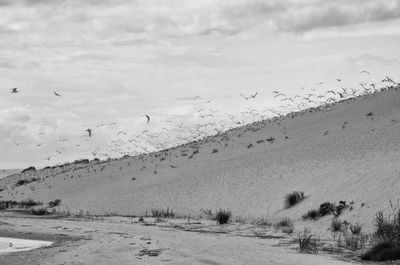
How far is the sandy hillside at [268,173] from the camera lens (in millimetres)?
27047

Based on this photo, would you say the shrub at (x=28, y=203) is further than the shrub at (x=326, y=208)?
Yes

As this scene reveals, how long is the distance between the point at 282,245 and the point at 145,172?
29337mm

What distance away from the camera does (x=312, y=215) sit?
2431cm

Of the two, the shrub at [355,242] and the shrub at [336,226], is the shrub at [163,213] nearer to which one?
the shrub at [336,226]

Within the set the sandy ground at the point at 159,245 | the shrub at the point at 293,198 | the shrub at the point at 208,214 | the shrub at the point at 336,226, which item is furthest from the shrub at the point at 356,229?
the shrub at the point at 208,214

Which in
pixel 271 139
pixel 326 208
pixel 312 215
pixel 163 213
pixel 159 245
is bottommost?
pixel 159 245

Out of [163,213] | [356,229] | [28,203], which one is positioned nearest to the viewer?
[356,229]

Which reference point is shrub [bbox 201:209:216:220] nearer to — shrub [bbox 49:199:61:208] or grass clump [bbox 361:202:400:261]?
grass clump [bbox 361:202:400:261]

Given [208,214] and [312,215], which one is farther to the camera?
[208,214]

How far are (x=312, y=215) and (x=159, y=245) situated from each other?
25.0 ft

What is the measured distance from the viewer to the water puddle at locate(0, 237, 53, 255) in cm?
1997

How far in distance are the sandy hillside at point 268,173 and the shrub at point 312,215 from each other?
58 cm

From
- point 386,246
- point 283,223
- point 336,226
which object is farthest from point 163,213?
point 386,246

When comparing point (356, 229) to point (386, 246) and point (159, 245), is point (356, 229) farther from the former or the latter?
point (159, 245)
